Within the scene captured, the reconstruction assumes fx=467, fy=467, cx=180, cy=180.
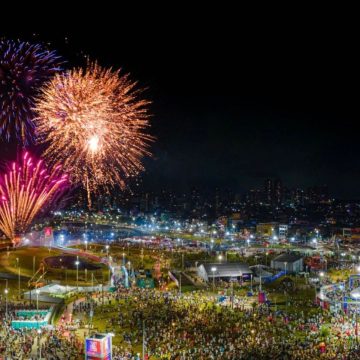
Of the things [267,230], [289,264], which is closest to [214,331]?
[289,264]

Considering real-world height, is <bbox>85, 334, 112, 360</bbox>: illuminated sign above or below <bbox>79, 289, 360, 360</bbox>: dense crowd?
above

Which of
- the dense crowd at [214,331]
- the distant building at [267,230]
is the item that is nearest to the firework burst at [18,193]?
the dense crowd at [214,331]

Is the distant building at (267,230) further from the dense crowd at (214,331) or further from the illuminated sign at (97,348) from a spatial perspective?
the illuminated sign at (97,348)

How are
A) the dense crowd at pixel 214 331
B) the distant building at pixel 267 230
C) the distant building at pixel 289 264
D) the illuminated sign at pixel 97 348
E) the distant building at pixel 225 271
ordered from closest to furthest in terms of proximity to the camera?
the illuminated sign at pixel 97 348 < the dense crowd at pixel 214 331 < the distant building at pixel 225 271 < the distant building at pixel 289 264 < the distant building at pixel 267 230

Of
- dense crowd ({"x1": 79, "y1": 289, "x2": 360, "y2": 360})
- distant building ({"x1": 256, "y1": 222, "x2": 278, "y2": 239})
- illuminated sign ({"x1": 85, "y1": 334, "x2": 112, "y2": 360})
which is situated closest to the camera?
illuminated sign ({"x1": 85, "y1": 334, "x2": 112, "y2": 360})

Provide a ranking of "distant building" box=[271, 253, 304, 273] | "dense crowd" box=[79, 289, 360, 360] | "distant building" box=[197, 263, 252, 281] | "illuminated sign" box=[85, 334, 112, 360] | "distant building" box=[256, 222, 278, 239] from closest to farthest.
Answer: "illuminated sign" box=[85, 334, 112, 360], "dense crowd" box=[79, 289, 360, 360], "distant building" box=[197, 263, 252, 281], "distant building" box=[271, 253, 304, 273], "distant building" box=[256, 222, 278, 239]

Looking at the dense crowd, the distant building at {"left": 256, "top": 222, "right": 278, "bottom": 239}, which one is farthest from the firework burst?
the distant building at {"left": 256, "top": 222, "right": 278, "bottom": 239}

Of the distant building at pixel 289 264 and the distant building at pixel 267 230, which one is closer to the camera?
the distant building at pixel 289 264

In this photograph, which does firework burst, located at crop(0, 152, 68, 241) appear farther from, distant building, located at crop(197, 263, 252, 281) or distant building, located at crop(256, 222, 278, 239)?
distant building, located at crop(256, 222, 278, 239)
